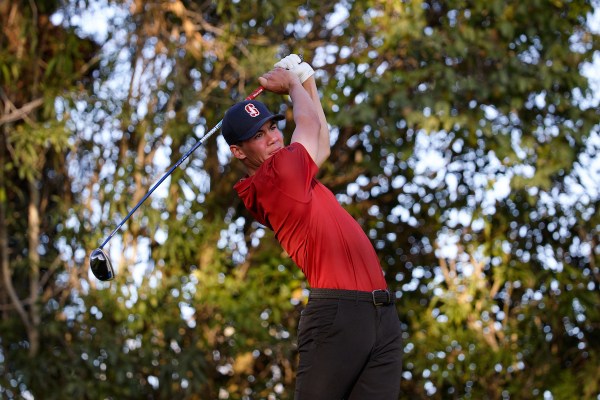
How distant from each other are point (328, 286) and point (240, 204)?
16.4 ft

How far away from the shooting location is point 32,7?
8.48 metres

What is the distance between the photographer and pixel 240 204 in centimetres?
877

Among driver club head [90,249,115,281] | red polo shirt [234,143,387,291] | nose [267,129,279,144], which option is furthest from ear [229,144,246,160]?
driver club head [90,249,115,281]

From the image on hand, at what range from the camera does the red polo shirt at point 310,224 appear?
380cm

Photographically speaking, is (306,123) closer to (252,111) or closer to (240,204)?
(252,111)

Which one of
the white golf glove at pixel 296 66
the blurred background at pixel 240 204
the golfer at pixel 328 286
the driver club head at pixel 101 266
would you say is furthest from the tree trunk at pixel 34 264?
the golfer at pixel 328 286

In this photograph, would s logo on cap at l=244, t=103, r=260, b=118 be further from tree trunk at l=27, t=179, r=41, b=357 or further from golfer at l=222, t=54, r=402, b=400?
tree trunk at l=27, t=179, r=41, b=357

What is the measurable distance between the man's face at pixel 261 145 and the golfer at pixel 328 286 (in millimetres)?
109

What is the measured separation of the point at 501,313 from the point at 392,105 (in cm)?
186

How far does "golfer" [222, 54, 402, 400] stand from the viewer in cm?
377

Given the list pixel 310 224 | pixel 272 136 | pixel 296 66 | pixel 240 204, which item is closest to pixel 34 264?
pixel 240 204

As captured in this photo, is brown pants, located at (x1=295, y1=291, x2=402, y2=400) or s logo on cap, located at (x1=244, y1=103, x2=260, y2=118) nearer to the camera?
brown pants, located at (x1=295, y1=291, x2=402, y2=400)

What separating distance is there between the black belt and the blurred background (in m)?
4.07

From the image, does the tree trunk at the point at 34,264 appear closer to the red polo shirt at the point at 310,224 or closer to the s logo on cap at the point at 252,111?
the s logo on cap at the point at 252,111
